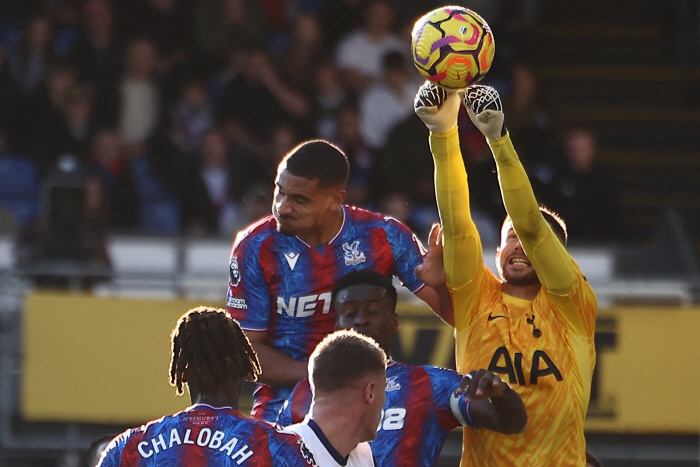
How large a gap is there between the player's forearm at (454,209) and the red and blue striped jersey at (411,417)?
474 mm

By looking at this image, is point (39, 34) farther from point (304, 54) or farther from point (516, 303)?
point (516, 303)

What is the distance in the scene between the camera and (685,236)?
1027 cm

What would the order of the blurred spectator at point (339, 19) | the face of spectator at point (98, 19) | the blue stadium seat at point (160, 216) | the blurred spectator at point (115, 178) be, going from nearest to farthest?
the blurred spectator at point (115, 178) < the blue stadium seat at point (160, 216) < the face of spectator at point (98, 19) < the blurred spectator at point (339, 19)

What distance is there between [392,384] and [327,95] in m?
6.63

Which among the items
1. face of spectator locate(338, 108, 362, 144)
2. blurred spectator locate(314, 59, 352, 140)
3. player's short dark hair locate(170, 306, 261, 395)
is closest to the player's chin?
player's short dark hair locate(170, 306, 261, 395)

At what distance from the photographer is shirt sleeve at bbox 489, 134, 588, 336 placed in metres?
5.20

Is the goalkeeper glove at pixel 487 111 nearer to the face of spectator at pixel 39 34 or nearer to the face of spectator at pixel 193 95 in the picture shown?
the face of spectator at pixel 193 95

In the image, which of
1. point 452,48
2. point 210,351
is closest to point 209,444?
point 210,351

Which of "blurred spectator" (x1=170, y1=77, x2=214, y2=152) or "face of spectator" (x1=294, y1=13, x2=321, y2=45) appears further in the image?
"face of spectator" (x1=294, y1=13, x2=321, y2=45)

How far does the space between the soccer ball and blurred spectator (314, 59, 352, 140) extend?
6224 mm

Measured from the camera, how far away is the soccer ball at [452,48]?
17.1 ft

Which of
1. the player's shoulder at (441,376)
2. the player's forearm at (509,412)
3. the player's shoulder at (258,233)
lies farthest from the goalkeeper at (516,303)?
the player's shoulder at (258,233)

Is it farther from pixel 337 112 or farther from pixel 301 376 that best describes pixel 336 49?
pixel 301 376

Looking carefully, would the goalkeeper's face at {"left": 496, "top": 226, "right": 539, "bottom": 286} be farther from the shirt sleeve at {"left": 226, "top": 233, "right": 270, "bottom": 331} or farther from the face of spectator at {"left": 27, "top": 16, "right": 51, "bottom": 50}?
the face of spectator at {"left": 27, "top": 16, "right": 51, "bottom": 50}
